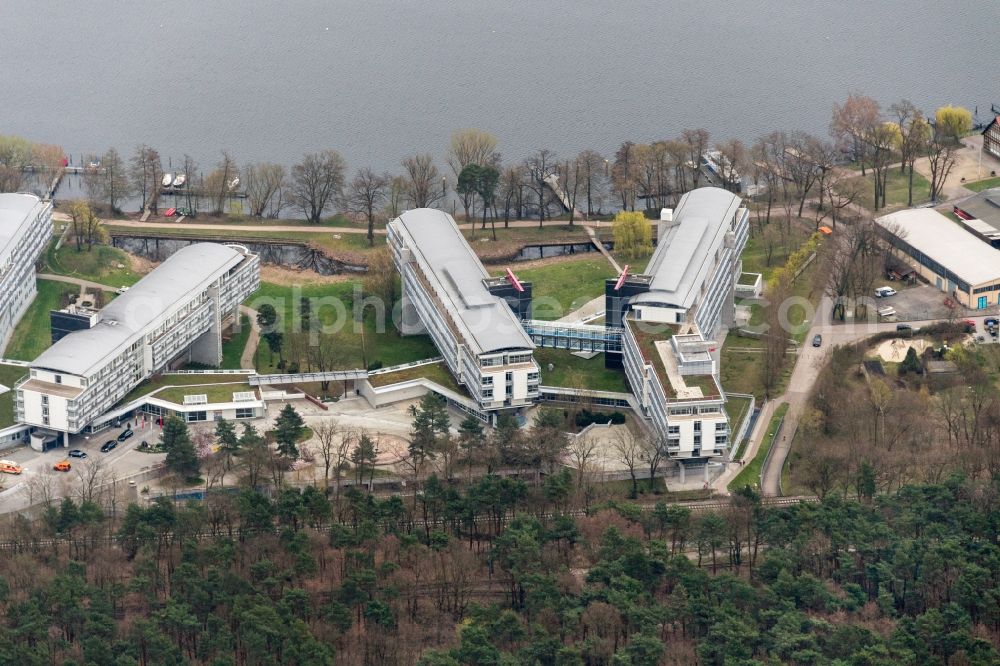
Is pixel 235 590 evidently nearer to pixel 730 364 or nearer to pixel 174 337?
pixel 174 337

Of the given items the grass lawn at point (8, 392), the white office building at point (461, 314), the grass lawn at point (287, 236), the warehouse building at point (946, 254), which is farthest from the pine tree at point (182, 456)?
the warehouse building at point (946, 254)

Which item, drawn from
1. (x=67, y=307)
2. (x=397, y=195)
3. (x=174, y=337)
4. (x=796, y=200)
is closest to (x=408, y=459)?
(x=174, y=337)

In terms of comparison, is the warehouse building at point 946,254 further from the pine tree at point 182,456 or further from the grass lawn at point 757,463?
the pine tree at point 182,456

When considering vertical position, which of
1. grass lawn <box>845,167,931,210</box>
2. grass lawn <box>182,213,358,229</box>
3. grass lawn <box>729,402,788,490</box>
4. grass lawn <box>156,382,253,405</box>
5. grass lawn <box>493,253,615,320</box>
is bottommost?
grass lawn <box>729,402,788,490</box>

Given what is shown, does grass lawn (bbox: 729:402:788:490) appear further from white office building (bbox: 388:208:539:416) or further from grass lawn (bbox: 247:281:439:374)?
grass lawn (bbox: 247:281:439:374)

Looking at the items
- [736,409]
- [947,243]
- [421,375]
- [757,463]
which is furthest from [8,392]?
[947,243]

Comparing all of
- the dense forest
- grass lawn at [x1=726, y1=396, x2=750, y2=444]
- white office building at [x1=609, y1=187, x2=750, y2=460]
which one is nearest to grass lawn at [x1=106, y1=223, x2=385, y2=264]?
white office building at [x1=609, y1=187, x2=750, y2=460]

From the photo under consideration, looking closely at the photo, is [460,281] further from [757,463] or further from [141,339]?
[757,463]
